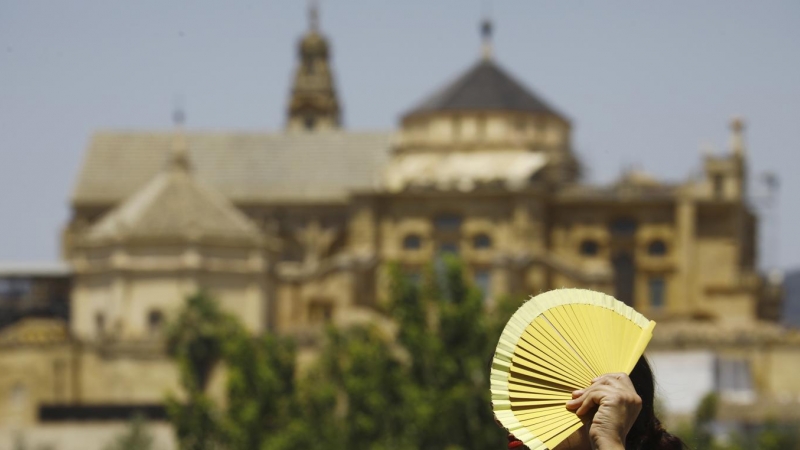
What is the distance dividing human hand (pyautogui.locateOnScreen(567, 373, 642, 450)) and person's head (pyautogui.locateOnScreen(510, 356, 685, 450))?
0.17 m

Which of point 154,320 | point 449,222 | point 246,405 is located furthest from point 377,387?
point 449,222

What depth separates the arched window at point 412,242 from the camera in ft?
279

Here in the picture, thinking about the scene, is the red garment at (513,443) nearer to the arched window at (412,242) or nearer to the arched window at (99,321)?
the arched window at (99,321)

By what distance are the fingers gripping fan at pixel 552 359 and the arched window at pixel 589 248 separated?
258 feet

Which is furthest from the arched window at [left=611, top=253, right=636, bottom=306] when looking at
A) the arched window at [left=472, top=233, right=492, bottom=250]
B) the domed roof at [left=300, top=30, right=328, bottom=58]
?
the domed roof at [left=300, top=30, right=328, bottom=58]

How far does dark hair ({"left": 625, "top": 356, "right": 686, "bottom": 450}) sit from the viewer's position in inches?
258

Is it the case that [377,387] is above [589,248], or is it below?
below

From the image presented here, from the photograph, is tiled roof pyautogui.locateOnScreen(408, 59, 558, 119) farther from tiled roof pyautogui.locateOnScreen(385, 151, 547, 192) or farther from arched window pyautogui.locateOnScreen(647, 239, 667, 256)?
arched window pyautogui.locateOnScreen(647, 239, 667, 256)

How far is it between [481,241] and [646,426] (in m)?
78.2

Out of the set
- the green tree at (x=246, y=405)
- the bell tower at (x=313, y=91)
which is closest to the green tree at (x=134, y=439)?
the green tree at (x=246, y=405)

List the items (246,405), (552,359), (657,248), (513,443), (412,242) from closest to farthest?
(552,359) < (513,443) < (246,405) < (657,248) < (412,242)

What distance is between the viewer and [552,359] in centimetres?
635

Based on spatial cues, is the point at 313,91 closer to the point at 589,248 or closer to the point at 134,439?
the point at 589,248

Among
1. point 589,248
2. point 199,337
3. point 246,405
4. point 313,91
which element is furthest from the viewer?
point 313,91
